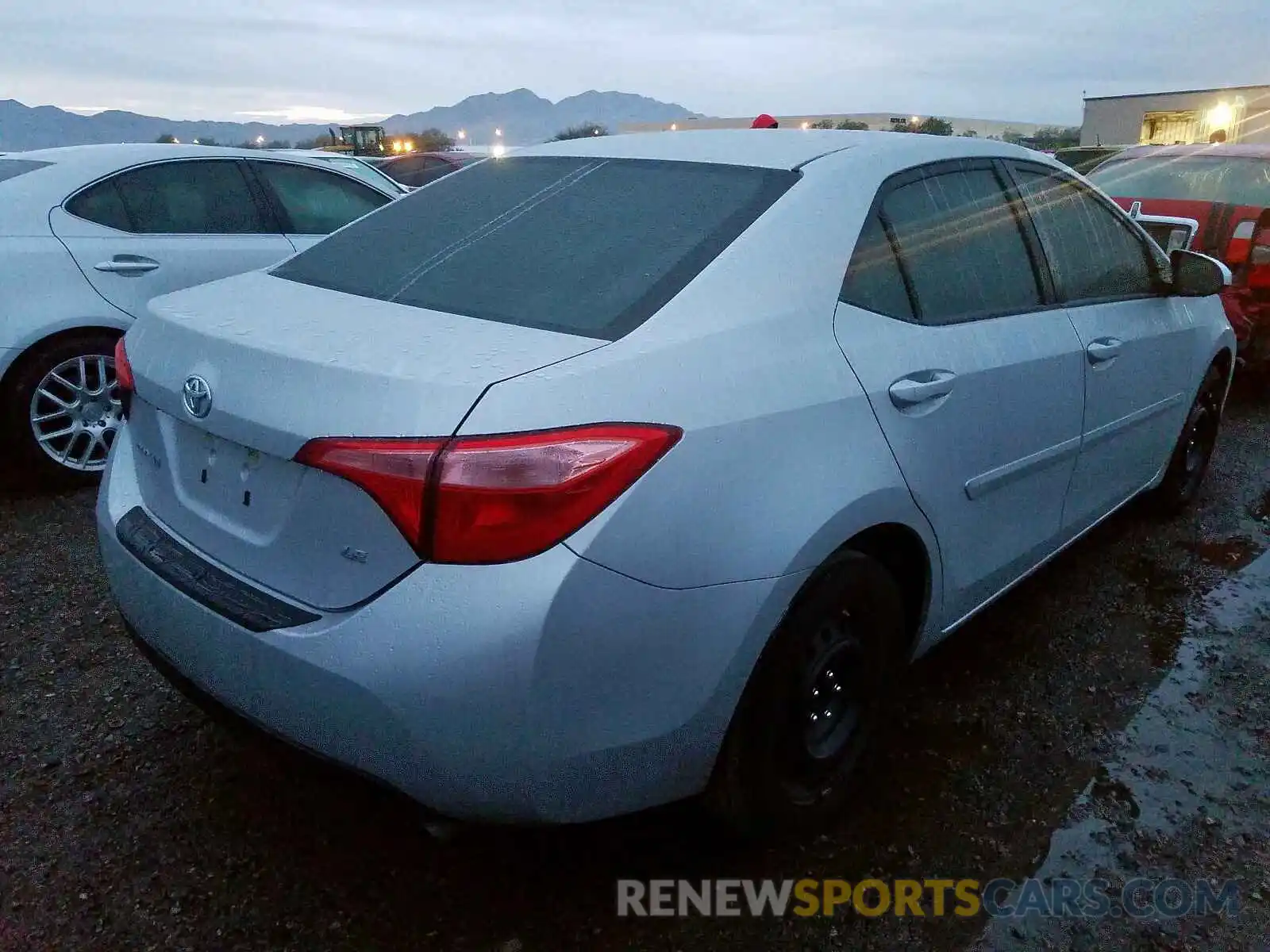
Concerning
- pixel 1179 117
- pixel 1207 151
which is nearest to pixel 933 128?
pixel 1179 117

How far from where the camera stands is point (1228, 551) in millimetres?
4188

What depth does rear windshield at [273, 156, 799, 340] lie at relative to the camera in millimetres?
1961

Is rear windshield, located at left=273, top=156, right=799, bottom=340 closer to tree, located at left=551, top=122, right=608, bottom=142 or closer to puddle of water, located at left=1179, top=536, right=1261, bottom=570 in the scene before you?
tree, located at left=551, top=122, right=608, bottom=142

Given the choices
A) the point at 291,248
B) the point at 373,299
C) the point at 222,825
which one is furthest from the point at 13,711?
the point at 291,248

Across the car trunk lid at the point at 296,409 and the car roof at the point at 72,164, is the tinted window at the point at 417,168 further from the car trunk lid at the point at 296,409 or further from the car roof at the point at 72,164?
the car trunk lid at the point at 296,409

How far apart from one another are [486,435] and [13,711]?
203 centimetres

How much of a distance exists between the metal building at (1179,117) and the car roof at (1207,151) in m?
29.4

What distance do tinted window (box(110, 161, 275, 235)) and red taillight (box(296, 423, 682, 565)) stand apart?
3.77 m

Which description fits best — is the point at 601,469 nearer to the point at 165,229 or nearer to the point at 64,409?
the point at 64,409

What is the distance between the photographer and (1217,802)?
2506 millimetres

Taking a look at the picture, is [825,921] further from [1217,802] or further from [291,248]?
[291,248]

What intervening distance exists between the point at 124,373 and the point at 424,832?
122 cm
